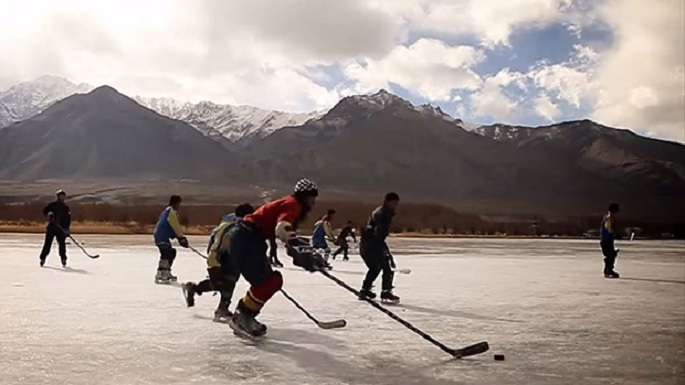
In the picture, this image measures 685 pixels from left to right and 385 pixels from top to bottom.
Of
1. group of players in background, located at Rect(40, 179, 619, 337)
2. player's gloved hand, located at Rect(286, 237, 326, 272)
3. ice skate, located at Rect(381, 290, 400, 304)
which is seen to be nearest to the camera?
player's gloved hand, located at Rect(286, 237, 326, 272)

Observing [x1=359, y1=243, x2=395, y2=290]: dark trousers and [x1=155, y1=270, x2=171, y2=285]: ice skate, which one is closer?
[x1=359, y1=243, x2=395, y2=290]: dark trousers

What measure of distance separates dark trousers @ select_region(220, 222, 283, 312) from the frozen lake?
0.37 meters

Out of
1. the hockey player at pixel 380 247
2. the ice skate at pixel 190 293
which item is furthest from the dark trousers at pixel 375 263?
the ice skate at pixel 190 293

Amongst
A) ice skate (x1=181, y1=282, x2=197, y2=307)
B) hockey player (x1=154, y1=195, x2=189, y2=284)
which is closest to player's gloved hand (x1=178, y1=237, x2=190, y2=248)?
hockey player (x1=154, y1=195, x2=189, y2=284)

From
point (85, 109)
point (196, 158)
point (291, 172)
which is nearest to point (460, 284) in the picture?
point (291, 172)

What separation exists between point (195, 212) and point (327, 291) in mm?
65567

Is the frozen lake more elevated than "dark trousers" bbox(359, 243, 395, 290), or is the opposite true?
"dark trousers" bbox(359, 243, 395, 290)

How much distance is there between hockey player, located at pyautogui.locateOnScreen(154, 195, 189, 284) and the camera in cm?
1027

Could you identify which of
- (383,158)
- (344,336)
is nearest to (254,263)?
(344,336)

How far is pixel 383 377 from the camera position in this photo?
4.72 m

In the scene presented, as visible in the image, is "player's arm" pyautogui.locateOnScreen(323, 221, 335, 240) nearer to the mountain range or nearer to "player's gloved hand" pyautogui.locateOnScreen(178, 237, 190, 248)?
"player's gloved hand" pyautogui.locateOnScreen(178, 237, 190, 248)

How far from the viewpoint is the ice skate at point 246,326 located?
19.8ft

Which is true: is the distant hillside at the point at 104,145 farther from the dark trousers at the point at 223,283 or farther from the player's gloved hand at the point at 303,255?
the player's gloved hand at the point at 303,255

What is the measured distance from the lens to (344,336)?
6188 mm
